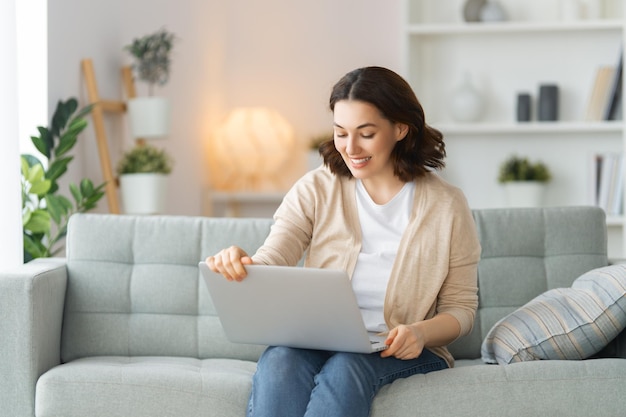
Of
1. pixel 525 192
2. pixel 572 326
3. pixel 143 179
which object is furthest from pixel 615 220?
pixel 572 326

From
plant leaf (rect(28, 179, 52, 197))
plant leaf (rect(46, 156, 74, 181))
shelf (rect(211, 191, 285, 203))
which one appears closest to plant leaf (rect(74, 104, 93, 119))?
plant leaf (rect(46, 156, 74, 181))

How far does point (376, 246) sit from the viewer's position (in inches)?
86.9

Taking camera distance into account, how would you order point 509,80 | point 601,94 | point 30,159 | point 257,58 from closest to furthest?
1. point 30,159
2. point 601,94
3. point 509,80
4. point 257,58

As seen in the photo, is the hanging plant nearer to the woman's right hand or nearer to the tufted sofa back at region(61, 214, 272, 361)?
the tufted sofa back at region(61, 214, 272, 361)

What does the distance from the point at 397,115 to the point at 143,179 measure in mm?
1839

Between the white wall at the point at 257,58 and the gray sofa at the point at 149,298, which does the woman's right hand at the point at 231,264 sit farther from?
the white wall at the point at 257,58

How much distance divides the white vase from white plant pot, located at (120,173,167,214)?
151 centimetres

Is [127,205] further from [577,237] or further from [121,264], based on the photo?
[577,237]

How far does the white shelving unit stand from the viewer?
4.59 m

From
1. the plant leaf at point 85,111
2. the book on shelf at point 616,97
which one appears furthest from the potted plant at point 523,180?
the plant leaf at point 85,111

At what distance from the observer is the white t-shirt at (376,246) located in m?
2.16

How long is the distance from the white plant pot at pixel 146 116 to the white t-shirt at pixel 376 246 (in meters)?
1.84

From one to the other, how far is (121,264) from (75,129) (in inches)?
35.3

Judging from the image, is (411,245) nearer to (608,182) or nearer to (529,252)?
(529,252)
